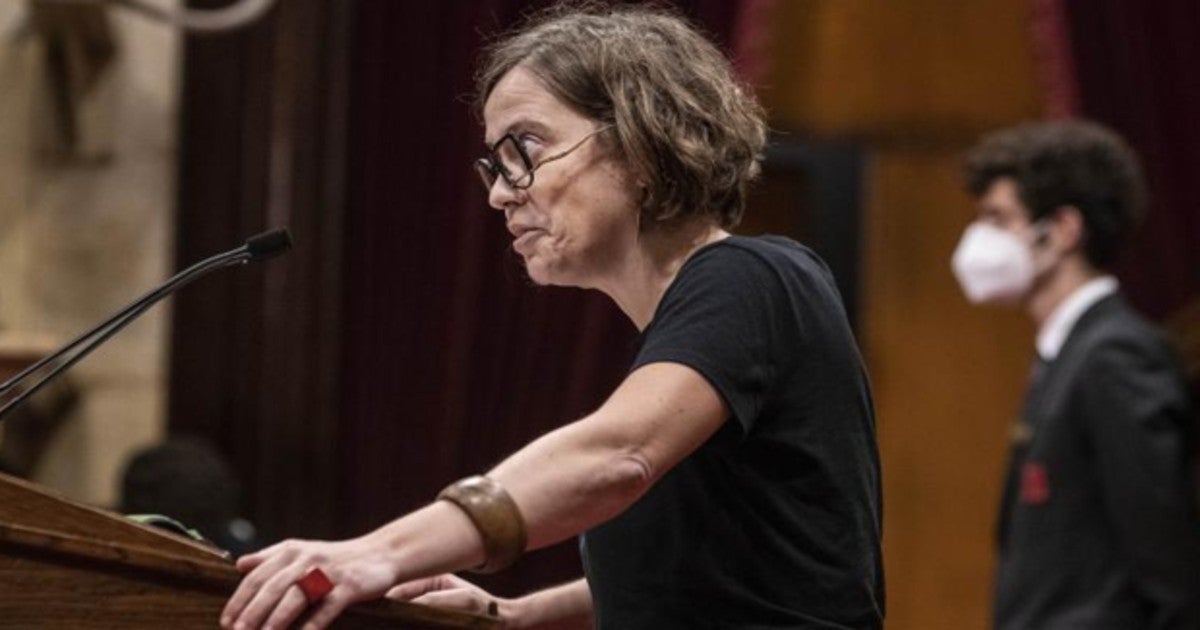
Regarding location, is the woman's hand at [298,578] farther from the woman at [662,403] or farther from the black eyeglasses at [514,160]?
the black eyeglasses at [514,160]

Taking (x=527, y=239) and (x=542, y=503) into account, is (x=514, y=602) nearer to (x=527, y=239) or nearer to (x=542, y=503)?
(x=527, y=239)

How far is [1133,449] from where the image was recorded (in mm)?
A: 3926

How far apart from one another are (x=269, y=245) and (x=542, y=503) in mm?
410

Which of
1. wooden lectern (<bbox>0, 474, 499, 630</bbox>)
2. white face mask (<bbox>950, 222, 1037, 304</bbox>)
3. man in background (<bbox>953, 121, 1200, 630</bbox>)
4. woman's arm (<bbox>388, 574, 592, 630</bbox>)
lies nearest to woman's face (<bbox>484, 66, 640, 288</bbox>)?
woman's arm (<bbox>388, 574, 592, 630</bbox>)

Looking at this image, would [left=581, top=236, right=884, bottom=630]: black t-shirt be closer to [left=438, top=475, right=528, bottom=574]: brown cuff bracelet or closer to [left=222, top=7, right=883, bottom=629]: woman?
[left=222, top=7, right=883, bottom=629]: woman

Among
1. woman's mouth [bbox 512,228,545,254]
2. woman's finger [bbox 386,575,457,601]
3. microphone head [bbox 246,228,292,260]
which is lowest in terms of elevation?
woman's finger [bbox 386,575,457,601]

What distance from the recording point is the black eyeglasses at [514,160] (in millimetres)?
2031

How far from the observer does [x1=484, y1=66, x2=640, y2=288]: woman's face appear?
2.03 m

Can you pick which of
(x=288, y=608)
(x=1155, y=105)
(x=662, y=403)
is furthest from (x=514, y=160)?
(x=1155, y=105)

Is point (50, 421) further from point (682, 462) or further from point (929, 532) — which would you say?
point (682, 462)

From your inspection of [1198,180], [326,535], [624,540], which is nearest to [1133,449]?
[1198,180]

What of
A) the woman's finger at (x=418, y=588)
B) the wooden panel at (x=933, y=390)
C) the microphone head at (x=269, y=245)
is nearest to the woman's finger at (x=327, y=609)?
the woman's finger at (x=418, y=588)

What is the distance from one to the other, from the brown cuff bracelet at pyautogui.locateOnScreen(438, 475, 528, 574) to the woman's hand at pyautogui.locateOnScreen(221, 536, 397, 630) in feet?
0.23

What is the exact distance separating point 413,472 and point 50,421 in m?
0.77
